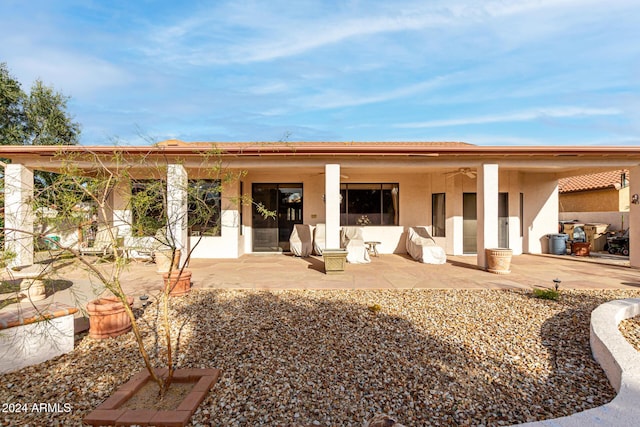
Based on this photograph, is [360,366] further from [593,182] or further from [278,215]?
[593,182]

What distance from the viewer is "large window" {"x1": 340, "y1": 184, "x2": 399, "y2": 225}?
1246 centimetres

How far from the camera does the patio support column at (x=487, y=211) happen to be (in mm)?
8852

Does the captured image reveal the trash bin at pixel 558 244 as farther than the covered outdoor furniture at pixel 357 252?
Yes

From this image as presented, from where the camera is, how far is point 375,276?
8078 millimetres

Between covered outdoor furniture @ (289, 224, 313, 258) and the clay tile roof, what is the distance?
1403 centimetres

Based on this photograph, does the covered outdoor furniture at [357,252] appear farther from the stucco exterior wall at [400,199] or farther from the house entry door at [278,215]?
the house entry door at [278,215]

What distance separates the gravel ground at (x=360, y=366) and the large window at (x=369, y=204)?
706 centimetres

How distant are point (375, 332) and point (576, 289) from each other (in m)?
5.12

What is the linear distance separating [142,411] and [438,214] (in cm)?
1145

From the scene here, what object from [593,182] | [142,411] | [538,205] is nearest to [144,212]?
[142,411]

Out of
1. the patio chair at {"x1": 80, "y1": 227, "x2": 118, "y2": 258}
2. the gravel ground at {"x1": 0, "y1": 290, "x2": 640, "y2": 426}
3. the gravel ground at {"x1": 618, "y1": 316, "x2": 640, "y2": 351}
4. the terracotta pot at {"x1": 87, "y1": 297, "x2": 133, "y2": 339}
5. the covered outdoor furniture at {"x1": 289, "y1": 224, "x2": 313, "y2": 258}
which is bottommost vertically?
the gravel ground at {"x1": 0, "y1": 290, "x2": 640, "y2": 426}

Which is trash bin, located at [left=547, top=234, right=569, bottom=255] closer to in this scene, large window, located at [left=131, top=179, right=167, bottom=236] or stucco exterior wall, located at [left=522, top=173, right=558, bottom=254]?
stucco exterior wall, located at [left=522, top=173, right=558, bottom=254]

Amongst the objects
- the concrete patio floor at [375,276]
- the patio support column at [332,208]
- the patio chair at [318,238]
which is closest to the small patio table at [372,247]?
the concrete patio floor at [375,276]

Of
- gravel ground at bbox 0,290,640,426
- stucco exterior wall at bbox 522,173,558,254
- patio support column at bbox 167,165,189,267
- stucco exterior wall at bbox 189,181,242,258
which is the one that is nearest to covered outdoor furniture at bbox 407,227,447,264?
stucco exterior wall at bbox 522,173,558,254
